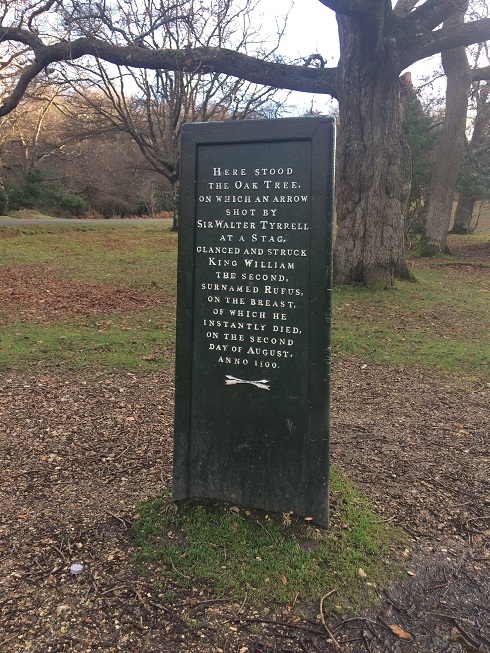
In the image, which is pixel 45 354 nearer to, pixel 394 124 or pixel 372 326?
pixel 372 326

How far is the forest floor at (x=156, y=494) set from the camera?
2582 millimetres

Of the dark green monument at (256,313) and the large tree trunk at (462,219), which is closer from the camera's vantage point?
the dark green monument at (256,313)

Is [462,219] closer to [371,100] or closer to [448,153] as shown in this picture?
[448,153]

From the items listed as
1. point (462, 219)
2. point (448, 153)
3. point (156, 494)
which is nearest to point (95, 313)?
point (156, 494)

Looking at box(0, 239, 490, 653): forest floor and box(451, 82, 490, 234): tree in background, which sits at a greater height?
box(451, 82, 490, 234): tree in background

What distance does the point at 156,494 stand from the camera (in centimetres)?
378

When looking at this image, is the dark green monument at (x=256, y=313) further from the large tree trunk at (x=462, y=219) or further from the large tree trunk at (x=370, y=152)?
the large tree trunk at (x=462, y=219)

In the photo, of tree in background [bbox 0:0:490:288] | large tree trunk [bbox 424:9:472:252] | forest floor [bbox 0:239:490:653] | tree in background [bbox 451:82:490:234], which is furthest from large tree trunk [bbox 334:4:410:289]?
tree in background [bbox 451:82:490:234]

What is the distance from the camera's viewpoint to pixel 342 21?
36.2ft

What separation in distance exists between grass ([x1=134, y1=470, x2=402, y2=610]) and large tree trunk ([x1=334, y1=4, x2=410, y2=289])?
8394 mm

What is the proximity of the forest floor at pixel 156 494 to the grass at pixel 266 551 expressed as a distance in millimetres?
95

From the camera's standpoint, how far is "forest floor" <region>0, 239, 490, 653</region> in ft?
8.47

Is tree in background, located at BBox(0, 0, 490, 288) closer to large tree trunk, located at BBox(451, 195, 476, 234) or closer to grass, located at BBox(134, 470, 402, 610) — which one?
grass, located at BBox(134, 470, 402, 610)

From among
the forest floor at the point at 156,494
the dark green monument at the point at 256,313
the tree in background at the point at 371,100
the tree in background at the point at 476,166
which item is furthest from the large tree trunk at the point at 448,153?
the dark green monument at the point at 256,313
